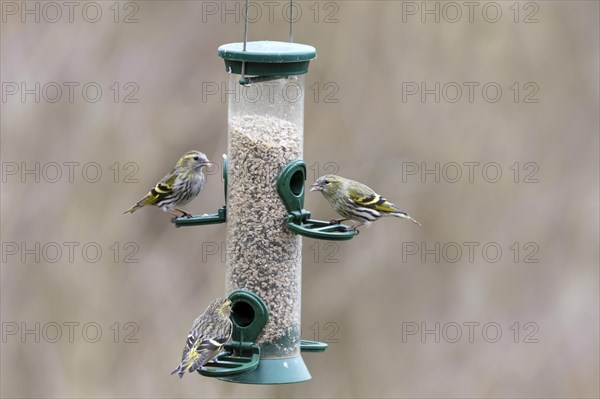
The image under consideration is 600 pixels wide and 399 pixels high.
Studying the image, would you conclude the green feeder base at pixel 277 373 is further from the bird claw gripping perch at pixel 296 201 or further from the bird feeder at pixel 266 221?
the bird claw gripping perch at pixel 296 201

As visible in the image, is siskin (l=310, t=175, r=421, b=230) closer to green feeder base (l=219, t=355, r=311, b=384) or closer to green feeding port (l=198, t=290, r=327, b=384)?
green feeding port (l=198, t=290, r=327, b=384)

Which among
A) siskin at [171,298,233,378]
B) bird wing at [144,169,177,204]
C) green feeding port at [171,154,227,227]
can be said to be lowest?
siskin at [171,298,233,378]

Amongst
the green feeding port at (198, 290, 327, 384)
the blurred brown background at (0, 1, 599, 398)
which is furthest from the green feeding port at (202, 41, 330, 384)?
the blurred brown background at (0, 1, 599, 398)

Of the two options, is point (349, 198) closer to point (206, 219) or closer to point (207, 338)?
point (206, 219)

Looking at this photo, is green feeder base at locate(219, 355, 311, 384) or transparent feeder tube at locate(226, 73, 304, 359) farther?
transparent feeder tube at locate(226, 73, 304, 359)

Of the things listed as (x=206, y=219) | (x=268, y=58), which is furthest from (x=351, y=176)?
(x=268, y=58)

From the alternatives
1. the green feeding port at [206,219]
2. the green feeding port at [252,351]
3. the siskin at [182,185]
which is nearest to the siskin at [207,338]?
the green feeding port at [252,351]
